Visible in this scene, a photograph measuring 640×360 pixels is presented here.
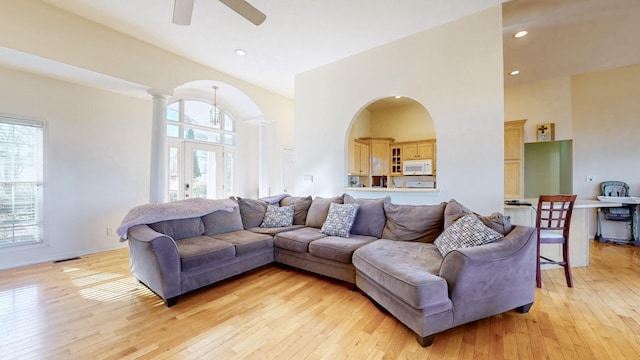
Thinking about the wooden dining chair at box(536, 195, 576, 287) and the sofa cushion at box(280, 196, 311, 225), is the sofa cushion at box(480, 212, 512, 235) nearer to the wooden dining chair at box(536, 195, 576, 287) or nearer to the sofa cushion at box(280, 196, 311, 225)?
the wooden dining chair at box(536, 195, 576, 287)

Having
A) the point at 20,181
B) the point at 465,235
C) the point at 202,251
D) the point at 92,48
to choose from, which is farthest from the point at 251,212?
the point at 20,181

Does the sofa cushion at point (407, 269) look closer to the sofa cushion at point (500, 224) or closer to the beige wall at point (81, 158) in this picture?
the sofa cushion at point (500, 224)

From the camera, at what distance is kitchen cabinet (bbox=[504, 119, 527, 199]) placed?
4875 millimetres

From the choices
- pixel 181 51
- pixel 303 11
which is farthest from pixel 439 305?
pixel 181 51

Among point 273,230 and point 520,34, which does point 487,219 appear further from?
point 520,34

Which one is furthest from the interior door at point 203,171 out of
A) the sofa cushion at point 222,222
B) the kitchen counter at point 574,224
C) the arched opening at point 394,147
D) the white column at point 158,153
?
the kitchen counter at point 574,224

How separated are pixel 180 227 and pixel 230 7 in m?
2.44

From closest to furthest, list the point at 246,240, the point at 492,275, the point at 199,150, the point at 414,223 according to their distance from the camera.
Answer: the point at 492,275, the point at 414,223, the point at 246,240, the point at 199,150

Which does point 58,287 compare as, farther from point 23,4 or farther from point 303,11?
point 303,11

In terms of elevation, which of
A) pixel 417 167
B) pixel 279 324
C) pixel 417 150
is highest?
pixel 417 150

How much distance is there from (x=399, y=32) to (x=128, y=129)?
4.72 meters

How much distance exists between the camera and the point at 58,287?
108 inches

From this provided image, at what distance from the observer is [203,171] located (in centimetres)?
558

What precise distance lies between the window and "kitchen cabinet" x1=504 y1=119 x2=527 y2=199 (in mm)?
7752
